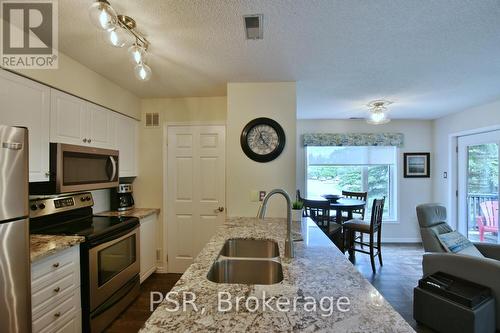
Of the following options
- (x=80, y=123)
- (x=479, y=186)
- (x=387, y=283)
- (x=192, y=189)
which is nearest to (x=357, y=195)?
(x=387, y=283)

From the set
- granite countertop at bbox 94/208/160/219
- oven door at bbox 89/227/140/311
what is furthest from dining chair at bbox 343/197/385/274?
oven door at bbox 89/227/140/311

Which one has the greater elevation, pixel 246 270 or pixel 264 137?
pixel 264 137

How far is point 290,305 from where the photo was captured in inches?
33.7

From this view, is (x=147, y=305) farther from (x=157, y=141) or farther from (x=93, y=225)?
(x=157, y=141)

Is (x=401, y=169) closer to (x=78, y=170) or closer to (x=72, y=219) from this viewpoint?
(x=78, y=170)

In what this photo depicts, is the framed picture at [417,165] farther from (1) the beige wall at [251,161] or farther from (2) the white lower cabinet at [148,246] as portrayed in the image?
(2) the white lower cabinet at [148,246]

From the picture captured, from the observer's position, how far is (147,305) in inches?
98.0

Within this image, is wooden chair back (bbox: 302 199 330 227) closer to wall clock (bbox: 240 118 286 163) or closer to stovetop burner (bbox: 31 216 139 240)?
wall clock (bbox: 240 118 286 163)

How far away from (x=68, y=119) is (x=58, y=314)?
5.09ft

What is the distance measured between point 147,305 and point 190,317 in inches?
84.7

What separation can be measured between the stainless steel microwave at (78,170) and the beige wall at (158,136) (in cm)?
66

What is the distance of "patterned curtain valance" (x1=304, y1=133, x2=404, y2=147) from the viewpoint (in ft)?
14.9

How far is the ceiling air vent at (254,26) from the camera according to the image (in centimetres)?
150

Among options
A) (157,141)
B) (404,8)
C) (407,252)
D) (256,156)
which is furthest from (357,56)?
(407,252)
